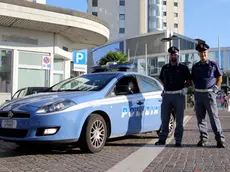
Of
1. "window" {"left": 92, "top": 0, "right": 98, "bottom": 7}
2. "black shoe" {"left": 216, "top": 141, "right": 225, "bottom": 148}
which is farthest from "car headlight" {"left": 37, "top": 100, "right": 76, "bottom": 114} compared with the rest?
"window" {"left": 92, "top": 0, "right": 98, "bottom": 7}

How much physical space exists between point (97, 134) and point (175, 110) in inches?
69.4

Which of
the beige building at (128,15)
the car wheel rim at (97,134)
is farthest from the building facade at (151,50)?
the car wheel rim at (97,134)

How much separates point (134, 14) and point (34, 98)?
3032 inches

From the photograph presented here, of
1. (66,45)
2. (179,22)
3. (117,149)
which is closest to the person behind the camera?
(117,149)

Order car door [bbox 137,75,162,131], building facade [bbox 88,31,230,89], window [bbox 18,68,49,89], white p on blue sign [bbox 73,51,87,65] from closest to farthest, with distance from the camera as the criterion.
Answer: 1. car door [bbox 137,75,162,131]
2. window [bbox 18,68,49,89]
3. white p on blue sign [bbox 73,51,87,65]
4. building facade [bbox 88,31,230,89]

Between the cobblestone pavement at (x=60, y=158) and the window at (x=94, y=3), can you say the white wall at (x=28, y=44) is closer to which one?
the cobblestone pavement at (x=60, y=158)

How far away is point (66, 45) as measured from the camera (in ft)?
65.7

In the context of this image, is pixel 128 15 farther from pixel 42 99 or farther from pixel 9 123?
pixel 9 123

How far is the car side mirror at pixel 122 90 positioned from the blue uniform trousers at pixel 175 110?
2.40 feet

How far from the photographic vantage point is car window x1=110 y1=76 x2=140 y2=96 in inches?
279

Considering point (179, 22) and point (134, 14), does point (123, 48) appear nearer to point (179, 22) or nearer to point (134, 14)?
point (134, 14)

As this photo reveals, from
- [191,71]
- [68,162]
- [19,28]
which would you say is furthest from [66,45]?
[68,162]

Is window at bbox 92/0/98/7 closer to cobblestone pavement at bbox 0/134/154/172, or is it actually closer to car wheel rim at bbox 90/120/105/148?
cobblestone pavement at bbox 0/134/154/172

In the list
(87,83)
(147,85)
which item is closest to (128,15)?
(147,85)
